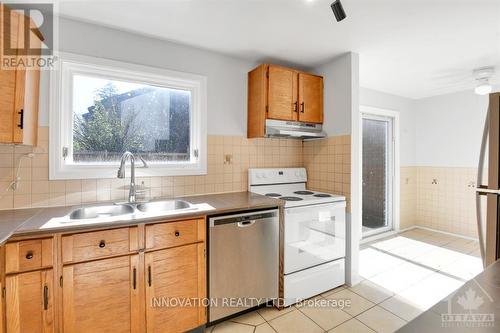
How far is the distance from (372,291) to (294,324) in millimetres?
962

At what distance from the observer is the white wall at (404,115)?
12.4ft

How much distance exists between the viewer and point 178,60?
7.56ft

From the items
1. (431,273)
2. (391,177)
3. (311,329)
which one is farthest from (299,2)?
(391,177)

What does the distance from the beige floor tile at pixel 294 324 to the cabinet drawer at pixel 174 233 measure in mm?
923

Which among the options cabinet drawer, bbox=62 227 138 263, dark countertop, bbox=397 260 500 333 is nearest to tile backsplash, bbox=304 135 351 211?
dark countertop, bbox=397 260 500 333

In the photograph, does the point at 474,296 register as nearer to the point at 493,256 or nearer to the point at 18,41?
the point at 493,256

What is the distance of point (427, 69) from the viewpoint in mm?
2922

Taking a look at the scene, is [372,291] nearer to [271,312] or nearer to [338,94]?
[271,312]

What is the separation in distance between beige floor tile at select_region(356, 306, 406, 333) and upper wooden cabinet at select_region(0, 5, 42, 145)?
2.77m

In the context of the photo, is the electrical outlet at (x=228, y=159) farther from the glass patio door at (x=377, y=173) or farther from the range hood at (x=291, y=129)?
the glass patio door at (x=377, y=173)

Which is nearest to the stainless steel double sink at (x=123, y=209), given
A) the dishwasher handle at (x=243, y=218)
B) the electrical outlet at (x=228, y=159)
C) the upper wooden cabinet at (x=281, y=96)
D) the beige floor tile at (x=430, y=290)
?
the dishwasher handle at (x=243, y=218)

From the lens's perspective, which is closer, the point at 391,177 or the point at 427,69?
the point at 427,69

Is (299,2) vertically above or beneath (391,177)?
above

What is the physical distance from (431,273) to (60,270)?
3.45 metres
